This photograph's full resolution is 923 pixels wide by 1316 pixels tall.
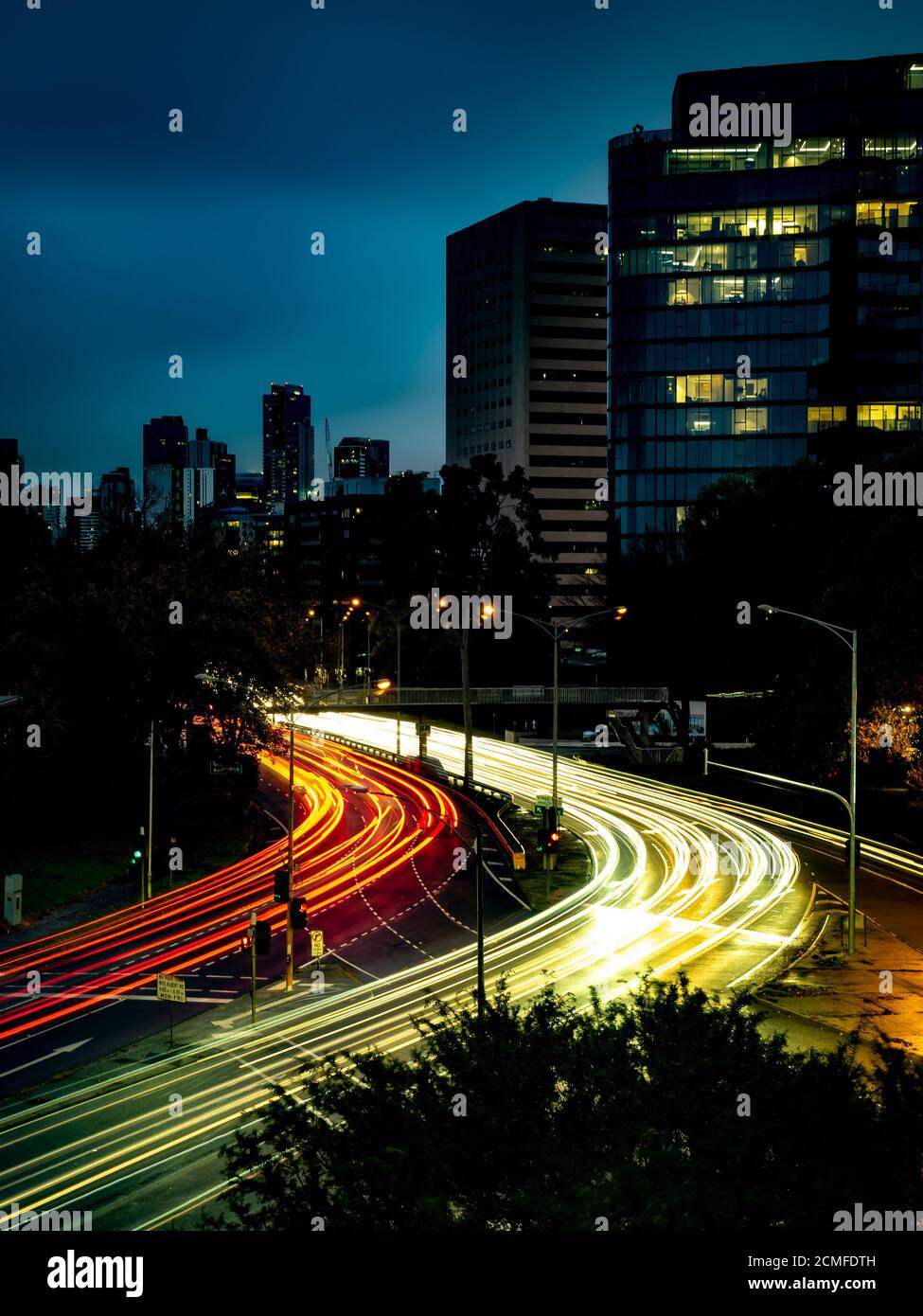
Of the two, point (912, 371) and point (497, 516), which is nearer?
point (497, 516)

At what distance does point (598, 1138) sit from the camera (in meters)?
14.0

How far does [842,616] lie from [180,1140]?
3858 cm

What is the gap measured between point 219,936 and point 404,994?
9.07 meters

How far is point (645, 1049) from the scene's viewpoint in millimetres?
15742

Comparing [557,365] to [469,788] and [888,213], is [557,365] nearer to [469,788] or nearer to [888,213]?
[888,213]

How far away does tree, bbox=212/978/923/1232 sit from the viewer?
12.2m

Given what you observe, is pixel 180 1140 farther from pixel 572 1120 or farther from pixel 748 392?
pixel 748 392

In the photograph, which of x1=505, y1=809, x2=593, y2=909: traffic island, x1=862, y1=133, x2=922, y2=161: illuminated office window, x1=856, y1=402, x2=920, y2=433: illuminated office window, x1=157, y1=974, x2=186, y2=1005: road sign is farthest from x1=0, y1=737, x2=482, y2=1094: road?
x1=862, y1=133, x2=922, y2=161: illuminated office window

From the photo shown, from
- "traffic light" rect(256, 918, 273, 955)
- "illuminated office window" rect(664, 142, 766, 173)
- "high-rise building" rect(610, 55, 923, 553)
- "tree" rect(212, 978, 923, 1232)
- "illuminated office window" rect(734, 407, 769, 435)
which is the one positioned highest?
"illuminated office window" rect(664, 142, 766, 173)

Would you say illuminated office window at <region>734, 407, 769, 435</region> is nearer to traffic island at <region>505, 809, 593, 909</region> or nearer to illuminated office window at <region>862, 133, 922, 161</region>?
illuminated office window at <region>862, 133, 922, 161</region>

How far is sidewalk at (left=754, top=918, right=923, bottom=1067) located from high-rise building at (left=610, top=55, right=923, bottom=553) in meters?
79.0

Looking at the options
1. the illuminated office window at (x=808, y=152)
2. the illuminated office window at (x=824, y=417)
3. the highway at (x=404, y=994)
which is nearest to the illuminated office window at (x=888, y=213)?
the illuminated office window at (x=808, y=152)
